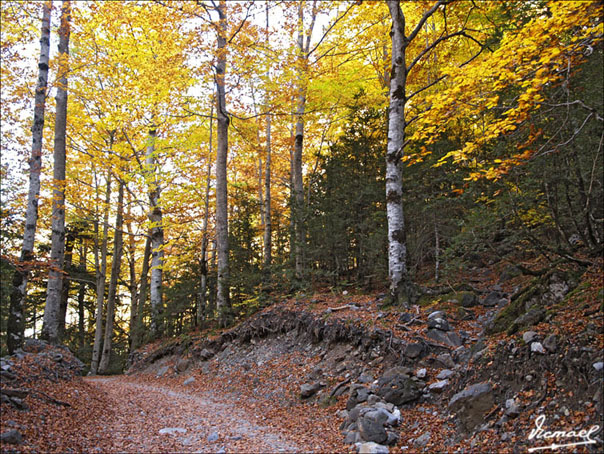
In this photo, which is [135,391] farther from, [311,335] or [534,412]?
[534,412]

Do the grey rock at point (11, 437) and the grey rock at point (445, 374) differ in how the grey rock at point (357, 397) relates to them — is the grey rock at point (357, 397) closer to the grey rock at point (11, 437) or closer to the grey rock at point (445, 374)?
the grey rock at point (445, 374)

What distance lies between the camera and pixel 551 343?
177 inches

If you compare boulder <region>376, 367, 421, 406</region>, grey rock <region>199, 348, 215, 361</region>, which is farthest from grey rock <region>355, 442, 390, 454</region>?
grey rock <region>199, 348, 215, 361</region>

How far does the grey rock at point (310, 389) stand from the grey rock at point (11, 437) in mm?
4670

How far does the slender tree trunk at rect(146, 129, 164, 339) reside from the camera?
15.6 m

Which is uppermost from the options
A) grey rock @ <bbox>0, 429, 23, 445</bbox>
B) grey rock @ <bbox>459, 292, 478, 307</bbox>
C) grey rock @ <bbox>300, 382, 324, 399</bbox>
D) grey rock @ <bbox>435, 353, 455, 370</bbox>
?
grey rock @ <bbox>459, 292, 478, 307</bbox>

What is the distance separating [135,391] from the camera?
398 inches

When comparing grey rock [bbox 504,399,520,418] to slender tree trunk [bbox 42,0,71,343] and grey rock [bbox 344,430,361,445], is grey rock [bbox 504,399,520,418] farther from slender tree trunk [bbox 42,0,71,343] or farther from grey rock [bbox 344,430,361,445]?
slender tree trunk [bbox 42,0,71,343]

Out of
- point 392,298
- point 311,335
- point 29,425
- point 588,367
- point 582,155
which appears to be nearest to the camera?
point 588,367

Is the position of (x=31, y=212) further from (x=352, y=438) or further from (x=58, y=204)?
(x=352, y=438)

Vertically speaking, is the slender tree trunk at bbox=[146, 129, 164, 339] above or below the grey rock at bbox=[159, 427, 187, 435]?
above

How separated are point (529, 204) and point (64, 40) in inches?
517

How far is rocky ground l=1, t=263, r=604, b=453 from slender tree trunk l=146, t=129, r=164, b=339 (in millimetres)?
5690

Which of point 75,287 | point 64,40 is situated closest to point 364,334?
point 64,40
